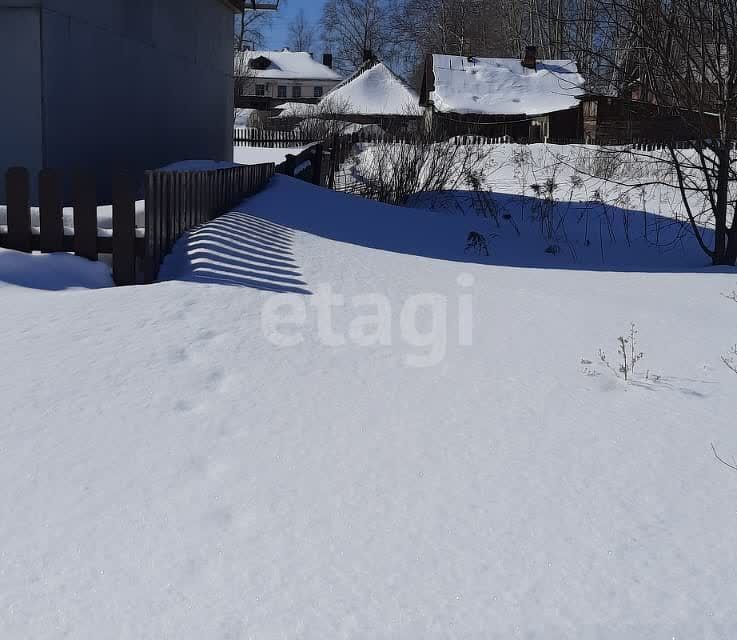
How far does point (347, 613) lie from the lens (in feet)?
7.44

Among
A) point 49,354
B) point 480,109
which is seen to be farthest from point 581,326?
point 480,109

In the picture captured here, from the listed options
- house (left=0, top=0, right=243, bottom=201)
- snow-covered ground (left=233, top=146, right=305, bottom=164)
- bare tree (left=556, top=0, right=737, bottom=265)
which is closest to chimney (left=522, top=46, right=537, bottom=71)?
snow-covered ground (left=233, top=146, right=305, bottom=164)

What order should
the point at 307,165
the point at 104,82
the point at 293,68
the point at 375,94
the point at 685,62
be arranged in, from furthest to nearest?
the point at 293,68 → the point at 375,94 → the point at 307,165 → the point at 104,82 → the point at 685,62

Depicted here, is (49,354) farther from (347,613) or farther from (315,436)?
(347,613)

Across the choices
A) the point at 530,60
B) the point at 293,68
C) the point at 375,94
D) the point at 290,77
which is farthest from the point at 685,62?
the point at 293,68

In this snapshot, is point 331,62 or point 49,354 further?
point 331,62

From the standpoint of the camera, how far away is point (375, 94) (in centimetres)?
6078

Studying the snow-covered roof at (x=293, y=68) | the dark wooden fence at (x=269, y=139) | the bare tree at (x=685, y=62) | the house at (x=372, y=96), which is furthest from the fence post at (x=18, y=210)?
the snow-covered roof at (x=293, y=68)

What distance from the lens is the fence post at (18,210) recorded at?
6.31m

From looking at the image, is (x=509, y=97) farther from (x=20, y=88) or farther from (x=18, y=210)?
(x=18, y=210)

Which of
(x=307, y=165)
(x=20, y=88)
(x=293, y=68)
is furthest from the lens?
(x=293, y=68)

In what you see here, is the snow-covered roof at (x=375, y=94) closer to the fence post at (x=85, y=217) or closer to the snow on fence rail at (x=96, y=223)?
the snow on fence rail at (x=96, y=223)

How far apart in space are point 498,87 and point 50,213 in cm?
4334

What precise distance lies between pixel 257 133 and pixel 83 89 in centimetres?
2871
